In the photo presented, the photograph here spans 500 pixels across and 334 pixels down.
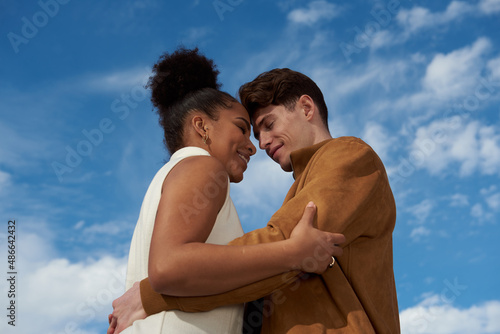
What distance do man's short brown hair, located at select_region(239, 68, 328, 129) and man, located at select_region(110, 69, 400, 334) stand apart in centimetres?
68

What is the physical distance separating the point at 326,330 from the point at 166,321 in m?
0.68

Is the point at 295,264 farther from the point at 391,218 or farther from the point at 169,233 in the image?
the point at 391,218

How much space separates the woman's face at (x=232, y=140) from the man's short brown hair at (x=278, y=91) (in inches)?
16.3

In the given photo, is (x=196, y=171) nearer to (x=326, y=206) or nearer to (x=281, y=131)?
(x=326, y=206)

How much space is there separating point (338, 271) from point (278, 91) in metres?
1.50

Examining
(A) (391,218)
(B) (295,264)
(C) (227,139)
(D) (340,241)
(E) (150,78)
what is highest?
(E) (150,78)

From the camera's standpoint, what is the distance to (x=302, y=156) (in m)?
2.88

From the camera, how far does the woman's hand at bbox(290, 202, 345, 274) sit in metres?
2.12

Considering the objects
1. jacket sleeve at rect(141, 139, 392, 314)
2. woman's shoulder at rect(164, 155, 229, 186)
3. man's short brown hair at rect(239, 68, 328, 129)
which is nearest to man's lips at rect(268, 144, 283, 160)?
man's short brown hair at rect(239, 68, 328, 129)

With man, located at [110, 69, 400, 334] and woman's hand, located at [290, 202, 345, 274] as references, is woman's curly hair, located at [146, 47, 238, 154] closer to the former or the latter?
man, located at [110, 69, 400, 334]

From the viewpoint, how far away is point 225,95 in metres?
3.06

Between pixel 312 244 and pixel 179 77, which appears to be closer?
pixel 312 244

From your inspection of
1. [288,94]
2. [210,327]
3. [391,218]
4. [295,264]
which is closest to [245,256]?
[295,264]

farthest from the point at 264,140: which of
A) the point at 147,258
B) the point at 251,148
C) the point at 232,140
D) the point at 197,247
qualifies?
the point at 197,247
